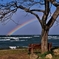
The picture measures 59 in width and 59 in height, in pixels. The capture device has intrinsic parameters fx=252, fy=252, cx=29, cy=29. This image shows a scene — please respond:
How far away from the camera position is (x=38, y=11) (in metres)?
18.3

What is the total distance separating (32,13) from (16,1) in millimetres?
1432

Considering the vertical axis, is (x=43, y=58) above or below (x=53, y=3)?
below

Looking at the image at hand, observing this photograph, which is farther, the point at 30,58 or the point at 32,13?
the point at 32,13

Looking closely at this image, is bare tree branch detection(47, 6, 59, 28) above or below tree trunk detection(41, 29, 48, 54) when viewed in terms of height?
above

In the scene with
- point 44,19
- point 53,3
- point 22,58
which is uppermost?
point 53,3

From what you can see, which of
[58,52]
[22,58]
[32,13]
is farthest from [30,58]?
[32,13]

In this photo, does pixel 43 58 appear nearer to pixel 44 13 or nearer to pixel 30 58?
pixel 30 58

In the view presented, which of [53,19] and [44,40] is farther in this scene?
[44,40]

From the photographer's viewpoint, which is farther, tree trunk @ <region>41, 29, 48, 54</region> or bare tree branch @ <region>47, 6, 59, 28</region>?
tree trunk @ <region>41, 29, 48, 54</region>

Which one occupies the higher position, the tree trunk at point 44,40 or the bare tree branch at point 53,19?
the bare tree branch at point 53,19

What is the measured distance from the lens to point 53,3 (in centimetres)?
1780

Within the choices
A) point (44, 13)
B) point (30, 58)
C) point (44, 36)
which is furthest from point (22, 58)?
point (44, 13)

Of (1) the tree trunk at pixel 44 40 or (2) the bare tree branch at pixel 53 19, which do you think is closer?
(2) the bare tree branch at pixel 53 19

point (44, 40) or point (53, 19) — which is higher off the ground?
point (53, 19)
